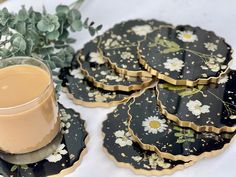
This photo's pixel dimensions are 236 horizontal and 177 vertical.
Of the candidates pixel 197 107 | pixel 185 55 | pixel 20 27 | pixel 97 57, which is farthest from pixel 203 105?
pixel 20 27

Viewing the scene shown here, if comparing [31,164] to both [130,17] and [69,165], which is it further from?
[130,17]

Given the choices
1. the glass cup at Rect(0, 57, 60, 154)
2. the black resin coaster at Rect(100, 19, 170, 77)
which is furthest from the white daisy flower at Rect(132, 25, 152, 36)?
the glass cup at Rect(0, 57, 60, 154)

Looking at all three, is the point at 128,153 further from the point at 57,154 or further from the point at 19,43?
the point at 19,43

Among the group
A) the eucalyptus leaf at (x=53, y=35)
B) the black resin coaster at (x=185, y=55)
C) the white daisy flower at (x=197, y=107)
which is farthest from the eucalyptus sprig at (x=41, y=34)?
the white daisy flower at (x=197, y=107)

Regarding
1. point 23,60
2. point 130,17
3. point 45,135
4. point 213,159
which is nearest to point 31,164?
point 45,135

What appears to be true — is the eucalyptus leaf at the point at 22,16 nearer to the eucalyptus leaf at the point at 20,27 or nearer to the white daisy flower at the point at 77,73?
the eucalyptus leaf at the point at 20,27

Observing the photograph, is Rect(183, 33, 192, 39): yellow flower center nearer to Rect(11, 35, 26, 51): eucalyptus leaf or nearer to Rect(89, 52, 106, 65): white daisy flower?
Rect(89, 52, 106, 65): white daisy flower

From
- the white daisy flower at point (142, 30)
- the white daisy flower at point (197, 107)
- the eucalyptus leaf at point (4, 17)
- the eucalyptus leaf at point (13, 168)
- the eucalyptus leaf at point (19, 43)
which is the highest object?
the eucalyptus leaf at point (4, 17)
